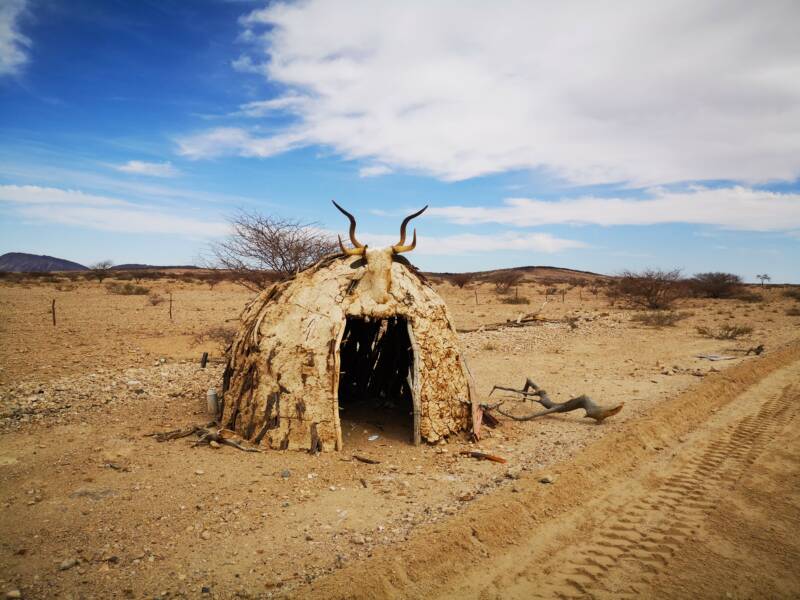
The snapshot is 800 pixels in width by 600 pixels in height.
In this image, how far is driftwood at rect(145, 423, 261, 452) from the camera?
5.65 metres

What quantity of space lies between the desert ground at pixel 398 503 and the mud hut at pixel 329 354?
34cm

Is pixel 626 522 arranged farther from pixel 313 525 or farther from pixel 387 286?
pixel 387 286

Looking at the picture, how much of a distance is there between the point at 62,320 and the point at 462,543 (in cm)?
1615

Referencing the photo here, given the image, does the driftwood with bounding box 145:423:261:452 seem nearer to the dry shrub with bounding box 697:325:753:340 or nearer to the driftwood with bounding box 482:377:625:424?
the driftwood with bounding box 482:377:625:424

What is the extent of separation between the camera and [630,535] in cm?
412

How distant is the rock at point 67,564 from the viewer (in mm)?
3484

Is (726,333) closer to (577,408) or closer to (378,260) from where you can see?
(577,408)

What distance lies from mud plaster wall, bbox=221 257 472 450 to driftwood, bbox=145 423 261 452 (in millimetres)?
140

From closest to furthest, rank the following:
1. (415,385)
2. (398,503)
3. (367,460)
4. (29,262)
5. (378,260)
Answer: (398,503), (367,460), (415,385), (378,260), (29,262)

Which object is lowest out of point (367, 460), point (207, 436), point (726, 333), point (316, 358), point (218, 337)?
point (367, 460)

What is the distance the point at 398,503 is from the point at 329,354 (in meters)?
1.94

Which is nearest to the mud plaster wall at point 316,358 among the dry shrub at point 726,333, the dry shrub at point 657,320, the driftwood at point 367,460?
the driftwood at point 367,460

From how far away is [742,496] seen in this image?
4.79m

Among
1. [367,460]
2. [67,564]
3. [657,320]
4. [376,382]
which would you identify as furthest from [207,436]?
[657,320]
